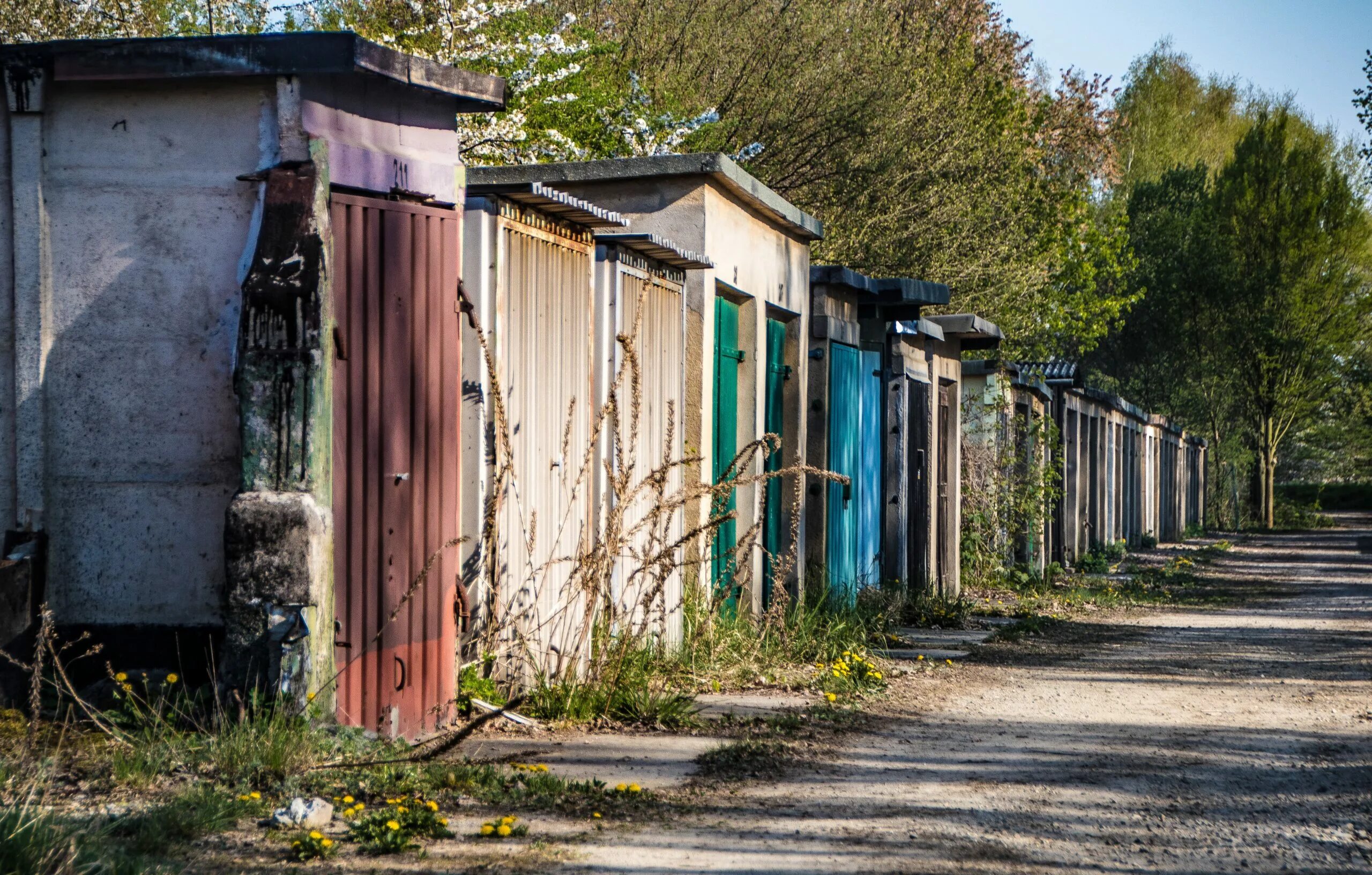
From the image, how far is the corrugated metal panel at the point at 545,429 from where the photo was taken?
6203 mm

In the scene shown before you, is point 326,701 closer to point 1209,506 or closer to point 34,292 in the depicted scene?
point 34,292

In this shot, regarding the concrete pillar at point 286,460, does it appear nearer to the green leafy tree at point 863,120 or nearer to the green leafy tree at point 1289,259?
the green leafy tree at point 863,120

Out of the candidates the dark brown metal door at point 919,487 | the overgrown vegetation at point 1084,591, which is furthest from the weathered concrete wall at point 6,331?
the dark brown metal door at point 919,487

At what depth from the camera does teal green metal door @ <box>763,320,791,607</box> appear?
9.66 m

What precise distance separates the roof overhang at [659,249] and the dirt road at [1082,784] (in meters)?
2.86

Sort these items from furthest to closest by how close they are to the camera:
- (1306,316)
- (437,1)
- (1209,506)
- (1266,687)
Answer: (1209,506), (1306,316), (437,1), (1266,687)

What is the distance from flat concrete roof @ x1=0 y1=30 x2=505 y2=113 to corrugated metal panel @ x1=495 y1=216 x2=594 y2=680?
1112mm

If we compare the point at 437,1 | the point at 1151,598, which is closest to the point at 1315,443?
the point at 1151,598

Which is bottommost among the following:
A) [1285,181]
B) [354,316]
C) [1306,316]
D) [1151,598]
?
[1151,598]

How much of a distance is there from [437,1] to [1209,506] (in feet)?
106

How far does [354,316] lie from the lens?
17.5ft

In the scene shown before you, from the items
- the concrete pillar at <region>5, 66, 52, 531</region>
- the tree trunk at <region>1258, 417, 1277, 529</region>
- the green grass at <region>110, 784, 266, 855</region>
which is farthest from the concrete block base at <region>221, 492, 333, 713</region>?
the tree trunk at <region>1258, 417, 1277, 529</region>

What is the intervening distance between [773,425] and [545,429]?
12.3 ft

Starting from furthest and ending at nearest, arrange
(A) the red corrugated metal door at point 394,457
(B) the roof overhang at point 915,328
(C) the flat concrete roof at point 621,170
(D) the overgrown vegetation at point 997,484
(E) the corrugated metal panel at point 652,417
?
(D) the overgrown vegetation at point 997,484 < (B) the roof overhang at point 915,328 < (C) the flat concrete roof at point 621,170 < (E) the corrugated metal panel at point 652,417 < (A) the red corrugated metal door at point 394,457
